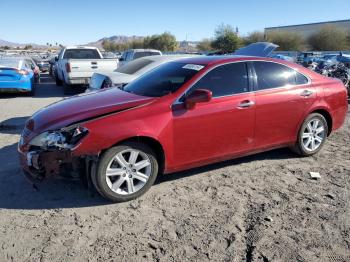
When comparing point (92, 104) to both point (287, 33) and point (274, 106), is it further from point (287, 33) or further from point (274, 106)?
point (287, 33)

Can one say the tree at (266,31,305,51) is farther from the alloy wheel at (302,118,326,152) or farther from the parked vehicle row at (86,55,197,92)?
the alloy wheel at (302,118,326,152)

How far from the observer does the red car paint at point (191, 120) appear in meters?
4.00

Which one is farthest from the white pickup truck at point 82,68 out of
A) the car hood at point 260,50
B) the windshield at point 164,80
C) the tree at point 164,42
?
the tree at point 164,42

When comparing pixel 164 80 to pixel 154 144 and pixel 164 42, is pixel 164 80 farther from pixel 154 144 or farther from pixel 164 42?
pixel 164 42

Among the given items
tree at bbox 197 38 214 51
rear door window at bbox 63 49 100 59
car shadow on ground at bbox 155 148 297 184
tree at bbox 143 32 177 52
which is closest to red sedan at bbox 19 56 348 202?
car shadow on ground at bbox 155 148 297 184

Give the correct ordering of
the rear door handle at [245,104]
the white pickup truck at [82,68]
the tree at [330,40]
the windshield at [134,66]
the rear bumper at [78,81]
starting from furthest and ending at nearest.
Result: the tree at [330,40] < the rear bumper at [78,81] < the white pickup truck at [82,68] < the windshield at [134,66] < the rear door handle at [245,104]

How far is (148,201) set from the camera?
165 inches

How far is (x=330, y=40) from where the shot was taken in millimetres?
57375

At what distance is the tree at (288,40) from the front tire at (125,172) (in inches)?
2495

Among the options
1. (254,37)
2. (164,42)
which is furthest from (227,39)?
(164,42)

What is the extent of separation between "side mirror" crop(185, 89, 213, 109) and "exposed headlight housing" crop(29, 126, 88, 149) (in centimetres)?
125

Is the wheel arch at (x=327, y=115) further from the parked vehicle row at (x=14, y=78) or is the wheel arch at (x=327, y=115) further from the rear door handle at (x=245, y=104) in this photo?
the parked vehicle row at (x=14, y=78)

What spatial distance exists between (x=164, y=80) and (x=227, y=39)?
66.2 m

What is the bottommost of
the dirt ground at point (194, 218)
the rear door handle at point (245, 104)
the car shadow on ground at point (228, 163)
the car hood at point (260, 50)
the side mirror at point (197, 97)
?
the dirt ground at point (194, 218)
